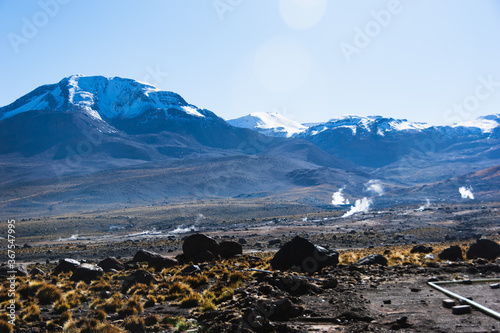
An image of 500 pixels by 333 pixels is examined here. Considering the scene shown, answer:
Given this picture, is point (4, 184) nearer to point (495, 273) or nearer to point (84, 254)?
point (84, 254)

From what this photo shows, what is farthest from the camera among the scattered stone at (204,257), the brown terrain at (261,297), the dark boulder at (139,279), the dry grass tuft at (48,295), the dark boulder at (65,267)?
the dark boulder at (65,267)

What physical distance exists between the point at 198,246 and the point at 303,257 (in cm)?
888

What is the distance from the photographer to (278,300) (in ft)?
32.6

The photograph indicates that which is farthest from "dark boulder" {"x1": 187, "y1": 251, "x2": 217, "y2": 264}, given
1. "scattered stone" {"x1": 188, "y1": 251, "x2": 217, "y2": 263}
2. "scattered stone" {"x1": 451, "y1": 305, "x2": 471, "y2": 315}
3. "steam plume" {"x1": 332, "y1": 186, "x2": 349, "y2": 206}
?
"steam plume" {"x1": 332, "y1": 186, "x2": 349, "y2": 206}

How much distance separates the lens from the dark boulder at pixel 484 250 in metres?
19.1

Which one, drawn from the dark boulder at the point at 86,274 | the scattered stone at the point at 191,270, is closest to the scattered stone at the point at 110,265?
the dark boulder at the point at 86,274

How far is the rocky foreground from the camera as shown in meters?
8.83

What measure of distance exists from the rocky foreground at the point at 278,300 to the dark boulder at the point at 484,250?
92 millimetres

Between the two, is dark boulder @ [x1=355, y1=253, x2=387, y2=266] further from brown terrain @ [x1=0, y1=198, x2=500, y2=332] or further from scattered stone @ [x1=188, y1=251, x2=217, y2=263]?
scattered stone @ [x1=188, y1=251, x2=217, y2=263]

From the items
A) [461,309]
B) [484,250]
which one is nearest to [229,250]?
[484,250]

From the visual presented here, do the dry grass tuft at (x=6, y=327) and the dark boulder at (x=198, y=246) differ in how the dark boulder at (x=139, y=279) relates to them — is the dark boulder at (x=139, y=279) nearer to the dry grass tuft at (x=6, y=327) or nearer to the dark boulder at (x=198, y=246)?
the dry grass tuft at (x=6, y=327)

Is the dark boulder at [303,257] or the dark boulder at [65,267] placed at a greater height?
the dark boulder at [303,257]

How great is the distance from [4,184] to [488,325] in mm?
180317

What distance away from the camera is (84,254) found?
142 feet
